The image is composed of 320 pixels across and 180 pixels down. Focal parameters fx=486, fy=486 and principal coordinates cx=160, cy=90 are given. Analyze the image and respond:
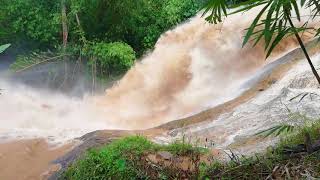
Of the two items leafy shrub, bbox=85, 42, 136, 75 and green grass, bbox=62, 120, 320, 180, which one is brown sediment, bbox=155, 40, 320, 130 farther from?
leafy shrub, bbox=85, 42, 136, 75

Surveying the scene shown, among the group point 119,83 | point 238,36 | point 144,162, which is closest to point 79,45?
point 119,83

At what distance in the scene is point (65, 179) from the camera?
5160mm

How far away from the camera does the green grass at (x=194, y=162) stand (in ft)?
9.30

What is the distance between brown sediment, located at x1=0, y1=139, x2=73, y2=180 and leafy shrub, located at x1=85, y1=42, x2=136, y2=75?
3.72 metres

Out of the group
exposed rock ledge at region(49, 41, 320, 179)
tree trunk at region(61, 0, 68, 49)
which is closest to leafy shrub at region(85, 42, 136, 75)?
tree trunk at region(61, 0, 68, 49)

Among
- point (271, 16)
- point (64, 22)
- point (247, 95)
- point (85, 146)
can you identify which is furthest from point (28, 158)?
point (64, 22)

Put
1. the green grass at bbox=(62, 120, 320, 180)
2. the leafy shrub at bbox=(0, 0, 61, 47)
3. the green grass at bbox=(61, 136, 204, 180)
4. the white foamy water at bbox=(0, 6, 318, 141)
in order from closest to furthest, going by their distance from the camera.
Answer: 1. the green grass at bbox=(62, 120, 320, 180)
2. the green grass at bbox=(61, 136, 204, 180)
3. the white foamy water at bbox=(0, 6, 318, 141)
4. the leafy shrub at bbox=(0, 0, 61, 47)

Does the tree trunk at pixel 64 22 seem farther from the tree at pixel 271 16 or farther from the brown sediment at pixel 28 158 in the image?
the tree at pixel 271 16

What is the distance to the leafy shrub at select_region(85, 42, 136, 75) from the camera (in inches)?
422

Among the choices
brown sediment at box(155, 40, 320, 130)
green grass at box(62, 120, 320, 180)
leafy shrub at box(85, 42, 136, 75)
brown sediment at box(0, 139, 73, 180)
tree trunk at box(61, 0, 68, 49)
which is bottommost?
green grass at box(62, 120, 320, 180)

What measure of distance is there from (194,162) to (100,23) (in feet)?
27.0

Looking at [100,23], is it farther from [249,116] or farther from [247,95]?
[249,116]

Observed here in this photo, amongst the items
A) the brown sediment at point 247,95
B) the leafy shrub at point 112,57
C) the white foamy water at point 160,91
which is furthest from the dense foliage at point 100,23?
the brown sediment at point 247,95

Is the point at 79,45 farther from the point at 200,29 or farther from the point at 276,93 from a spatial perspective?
the point at 276,93
